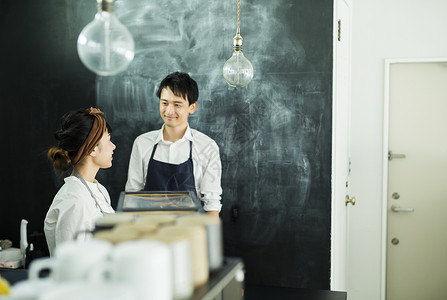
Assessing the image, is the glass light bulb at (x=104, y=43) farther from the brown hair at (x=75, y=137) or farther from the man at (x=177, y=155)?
the man at (x=177, y=155)

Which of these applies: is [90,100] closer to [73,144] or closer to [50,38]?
[50,38]

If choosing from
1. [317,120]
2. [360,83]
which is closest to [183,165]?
[317,120]

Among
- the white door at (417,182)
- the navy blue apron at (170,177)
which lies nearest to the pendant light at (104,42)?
the navy blue apron at (170,177)

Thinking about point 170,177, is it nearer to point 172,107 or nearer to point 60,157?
point 172,107

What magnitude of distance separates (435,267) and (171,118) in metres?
2.83

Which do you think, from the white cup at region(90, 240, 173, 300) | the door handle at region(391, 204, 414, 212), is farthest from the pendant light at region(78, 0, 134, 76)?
the door handle at region(391, 204, 414, 212)

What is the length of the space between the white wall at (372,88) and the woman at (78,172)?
8.52 feet

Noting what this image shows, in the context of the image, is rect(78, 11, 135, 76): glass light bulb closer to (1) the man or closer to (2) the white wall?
(1) the man

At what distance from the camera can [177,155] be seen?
327 centimetres

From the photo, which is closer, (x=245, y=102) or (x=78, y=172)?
(x=78, y=172)

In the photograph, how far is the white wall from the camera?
14.1 feet

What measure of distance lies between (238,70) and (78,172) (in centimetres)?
99

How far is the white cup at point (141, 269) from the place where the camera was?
0.96m

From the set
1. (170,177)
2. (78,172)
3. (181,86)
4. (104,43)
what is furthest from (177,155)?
(104,43)
